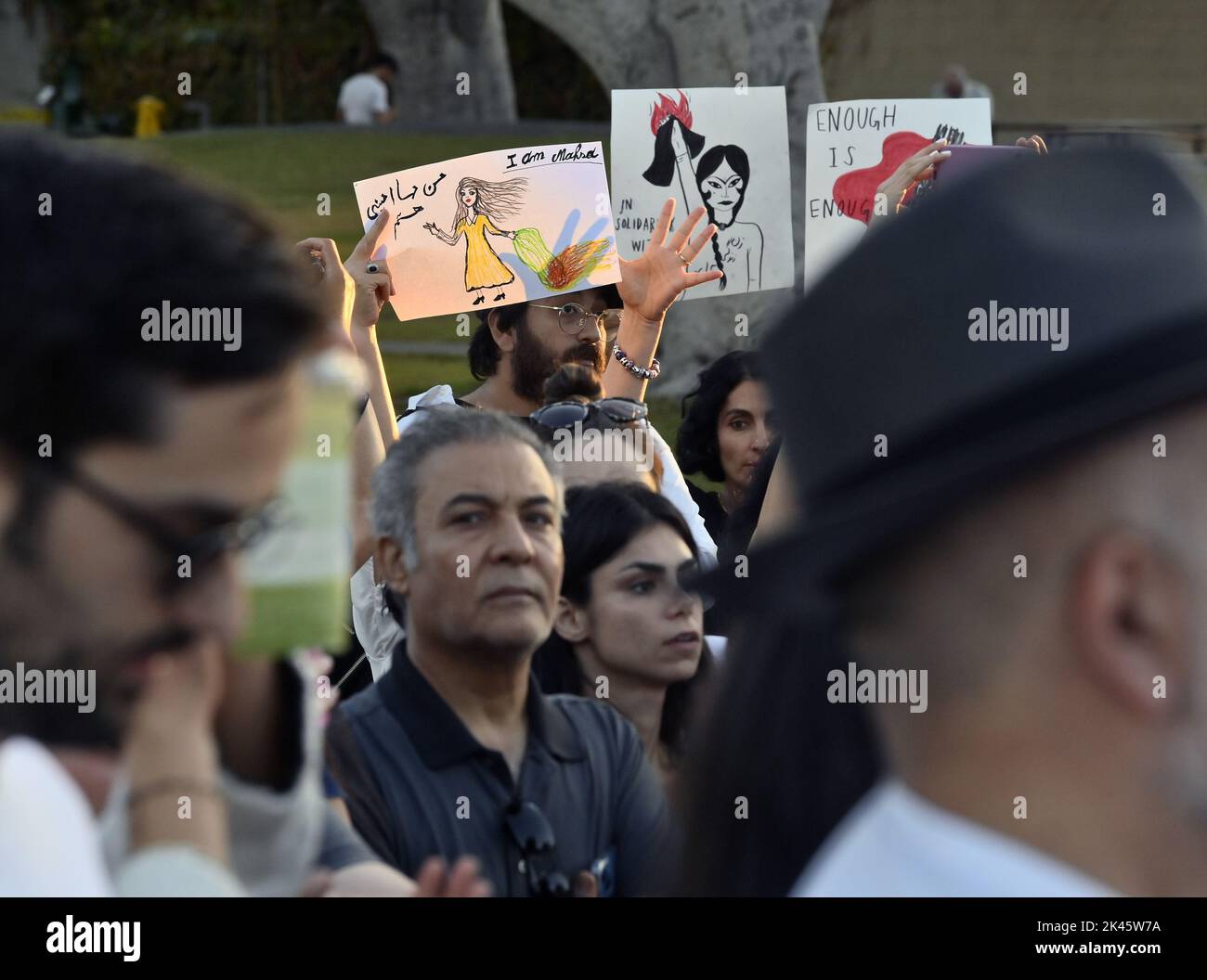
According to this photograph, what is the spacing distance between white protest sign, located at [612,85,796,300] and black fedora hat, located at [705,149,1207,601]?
13.9 feet

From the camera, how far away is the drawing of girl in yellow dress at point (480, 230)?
4707mm

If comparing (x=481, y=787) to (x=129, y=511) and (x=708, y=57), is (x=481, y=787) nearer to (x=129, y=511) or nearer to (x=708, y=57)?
(x=129, y=511)

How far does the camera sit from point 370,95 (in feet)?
61.5

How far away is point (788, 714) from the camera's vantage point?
1.69m

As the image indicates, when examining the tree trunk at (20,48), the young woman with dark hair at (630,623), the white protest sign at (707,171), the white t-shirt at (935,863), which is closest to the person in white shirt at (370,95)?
the tree trunk at (20,48)

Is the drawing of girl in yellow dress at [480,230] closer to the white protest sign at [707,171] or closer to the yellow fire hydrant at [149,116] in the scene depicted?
the white protest sign at [707,171]

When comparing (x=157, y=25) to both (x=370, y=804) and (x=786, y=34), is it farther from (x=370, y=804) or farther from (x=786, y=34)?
(x=370, y=804)

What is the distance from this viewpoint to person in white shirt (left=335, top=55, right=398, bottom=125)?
18641 millimetres

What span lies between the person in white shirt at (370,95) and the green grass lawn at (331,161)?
1396 millimetres
